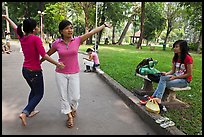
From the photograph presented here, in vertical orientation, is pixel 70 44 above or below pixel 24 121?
above

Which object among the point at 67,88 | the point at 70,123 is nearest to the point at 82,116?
the point at 70,123

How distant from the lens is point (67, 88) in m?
3.66

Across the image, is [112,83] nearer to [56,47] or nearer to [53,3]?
[56,47]

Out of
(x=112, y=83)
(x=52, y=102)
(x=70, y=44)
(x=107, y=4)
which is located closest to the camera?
(x=70, y=44)

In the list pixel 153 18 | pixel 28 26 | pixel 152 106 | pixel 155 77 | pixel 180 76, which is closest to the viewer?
pixel 28 26

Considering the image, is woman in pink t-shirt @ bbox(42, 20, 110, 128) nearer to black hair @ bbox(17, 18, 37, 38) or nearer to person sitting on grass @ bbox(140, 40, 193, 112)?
black hair @ bbox(17, 18, 37, 38)

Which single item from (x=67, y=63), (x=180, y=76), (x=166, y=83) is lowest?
(x=166, y=83)

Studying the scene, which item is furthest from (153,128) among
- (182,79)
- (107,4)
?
(107,4)

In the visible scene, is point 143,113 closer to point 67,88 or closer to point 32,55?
point 67,88

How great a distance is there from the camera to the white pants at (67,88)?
3559mm

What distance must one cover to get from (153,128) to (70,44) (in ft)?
6.14

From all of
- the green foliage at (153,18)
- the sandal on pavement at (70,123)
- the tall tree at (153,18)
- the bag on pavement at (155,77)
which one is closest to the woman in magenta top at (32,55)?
the sandal on pavement at (70,123)

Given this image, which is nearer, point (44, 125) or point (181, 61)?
point (44, 125)

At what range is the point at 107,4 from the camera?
121 feet
